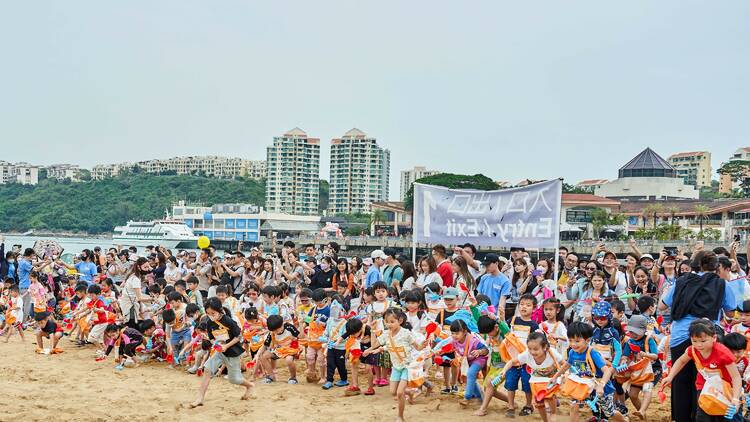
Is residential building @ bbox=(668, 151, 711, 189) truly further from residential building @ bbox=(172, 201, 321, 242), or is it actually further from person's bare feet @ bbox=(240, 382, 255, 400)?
person's bare feet @ bbox=(240, 382, 255, 400)

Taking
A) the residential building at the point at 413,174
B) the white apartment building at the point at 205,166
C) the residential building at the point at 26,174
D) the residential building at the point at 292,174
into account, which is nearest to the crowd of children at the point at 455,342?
the residential building at the point at 292,174

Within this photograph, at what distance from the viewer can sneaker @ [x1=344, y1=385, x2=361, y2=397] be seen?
8.16m

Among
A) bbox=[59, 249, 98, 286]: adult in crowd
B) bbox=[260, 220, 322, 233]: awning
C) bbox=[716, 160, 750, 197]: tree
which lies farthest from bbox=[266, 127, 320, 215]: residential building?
bbox=[59, 249, 98, 286]: adult in crowd

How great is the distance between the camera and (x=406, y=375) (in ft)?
22.8

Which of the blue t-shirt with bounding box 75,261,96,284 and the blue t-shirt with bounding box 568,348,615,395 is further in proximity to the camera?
the blue t-shirt with bounding box 75,261,96,284

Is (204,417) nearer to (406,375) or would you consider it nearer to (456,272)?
(406,375)

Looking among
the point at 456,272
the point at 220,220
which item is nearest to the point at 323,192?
the point at 220,220

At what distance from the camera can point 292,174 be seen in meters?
123

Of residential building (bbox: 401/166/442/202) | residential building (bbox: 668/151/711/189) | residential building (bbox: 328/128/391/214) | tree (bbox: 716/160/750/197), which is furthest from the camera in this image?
residential building (bbox: 401/166/442/202)

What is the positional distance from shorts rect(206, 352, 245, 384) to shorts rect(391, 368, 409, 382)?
76.9 inches

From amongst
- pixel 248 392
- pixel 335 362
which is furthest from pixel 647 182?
pixel 248 392

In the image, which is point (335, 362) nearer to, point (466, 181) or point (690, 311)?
point (690, 311)

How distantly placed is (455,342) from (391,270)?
2.47 m

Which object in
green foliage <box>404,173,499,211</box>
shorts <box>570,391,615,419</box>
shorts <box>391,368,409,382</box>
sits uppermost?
green foliage <box>404,173,499,211</box>
